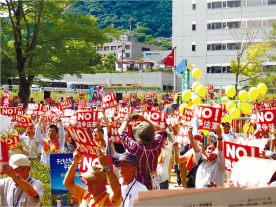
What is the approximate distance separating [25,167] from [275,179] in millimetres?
2793

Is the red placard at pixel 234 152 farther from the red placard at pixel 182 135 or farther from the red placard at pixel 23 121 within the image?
the red placard at pixel 23 121

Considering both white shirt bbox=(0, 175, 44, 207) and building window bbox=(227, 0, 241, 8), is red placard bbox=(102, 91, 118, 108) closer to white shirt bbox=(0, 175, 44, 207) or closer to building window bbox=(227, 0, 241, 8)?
white shirt bbox=(0, 175, 44, 207)

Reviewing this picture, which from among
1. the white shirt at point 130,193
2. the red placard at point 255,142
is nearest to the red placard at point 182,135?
the red placard at point 255,142

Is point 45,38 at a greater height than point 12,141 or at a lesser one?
greater

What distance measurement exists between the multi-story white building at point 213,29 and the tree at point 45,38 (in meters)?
29.2

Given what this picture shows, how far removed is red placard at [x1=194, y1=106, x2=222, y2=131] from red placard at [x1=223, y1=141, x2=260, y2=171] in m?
1.97

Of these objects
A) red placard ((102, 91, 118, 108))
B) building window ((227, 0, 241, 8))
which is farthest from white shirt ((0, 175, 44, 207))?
building window ((227, 0, 241, 8))

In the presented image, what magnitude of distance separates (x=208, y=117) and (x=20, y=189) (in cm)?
436

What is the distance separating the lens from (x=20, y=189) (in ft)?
13.3

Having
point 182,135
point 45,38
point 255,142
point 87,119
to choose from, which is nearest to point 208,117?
point 182,135

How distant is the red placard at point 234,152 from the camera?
4941 millimetres

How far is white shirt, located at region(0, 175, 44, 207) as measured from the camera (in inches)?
158

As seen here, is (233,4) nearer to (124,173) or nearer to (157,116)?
(157,116)

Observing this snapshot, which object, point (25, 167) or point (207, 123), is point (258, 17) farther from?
point (25, 167)
